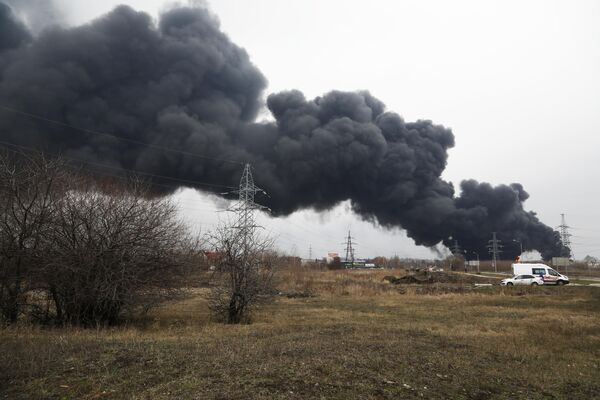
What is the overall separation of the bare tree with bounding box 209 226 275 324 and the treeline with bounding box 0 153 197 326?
2.06m

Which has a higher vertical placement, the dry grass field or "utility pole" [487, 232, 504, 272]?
"utility pole" [487, 232, 504, 272]

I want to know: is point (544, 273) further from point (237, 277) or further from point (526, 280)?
point (237, 277)

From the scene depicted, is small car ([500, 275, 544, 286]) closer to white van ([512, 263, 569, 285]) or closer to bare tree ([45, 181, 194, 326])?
white van ([512, 263, 569, 285])

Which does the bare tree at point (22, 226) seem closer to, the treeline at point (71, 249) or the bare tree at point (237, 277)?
the treeline at point (71, 249)

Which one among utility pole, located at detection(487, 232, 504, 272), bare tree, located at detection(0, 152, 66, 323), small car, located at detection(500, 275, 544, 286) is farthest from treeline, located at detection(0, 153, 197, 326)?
utility pole, located at detection(487, 232, 504, 272)

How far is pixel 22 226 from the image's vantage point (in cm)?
1215

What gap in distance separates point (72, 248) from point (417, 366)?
10.5 metres

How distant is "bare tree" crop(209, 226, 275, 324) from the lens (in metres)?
15.2

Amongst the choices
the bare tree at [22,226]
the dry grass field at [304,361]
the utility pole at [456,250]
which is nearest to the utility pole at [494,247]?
the utility pole at [456,250]

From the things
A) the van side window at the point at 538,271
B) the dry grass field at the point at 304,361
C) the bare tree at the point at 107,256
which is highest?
the bare tree at the point at 107,256

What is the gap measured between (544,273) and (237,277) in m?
33.5

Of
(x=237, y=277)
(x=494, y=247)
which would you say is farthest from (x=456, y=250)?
(x=237, y=277)

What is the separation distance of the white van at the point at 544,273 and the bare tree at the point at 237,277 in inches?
1260

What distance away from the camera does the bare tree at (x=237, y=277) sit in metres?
15.2
